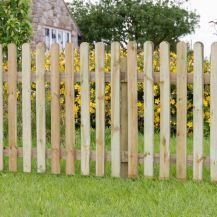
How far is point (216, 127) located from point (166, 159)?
2.01 ft

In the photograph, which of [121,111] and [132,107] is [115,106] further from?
[132,107]

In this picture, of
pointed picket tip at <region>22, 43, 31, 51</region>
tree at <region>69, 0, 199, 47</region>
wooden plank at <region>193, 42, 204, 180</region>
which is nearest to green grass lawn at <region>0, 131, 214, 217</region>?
wooden plank at <region>193, 42, 204, 180</region>

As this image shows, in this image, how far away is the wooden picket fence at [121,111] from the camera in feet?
20.2

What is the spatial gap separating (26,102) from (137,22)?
38.6 meters

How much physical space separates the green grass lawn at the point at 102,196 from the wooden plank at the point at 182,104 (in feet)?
0.85

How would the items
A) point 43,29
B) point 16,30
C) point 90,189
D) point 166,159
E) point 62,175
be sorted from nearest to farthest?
point 90,189
point 166,159
point 62,175
point 16,30
point 43,29

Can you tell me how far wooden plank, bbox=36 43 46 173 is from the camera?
682cm

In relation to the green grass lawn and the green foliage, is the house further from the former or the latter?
the green grass lawn

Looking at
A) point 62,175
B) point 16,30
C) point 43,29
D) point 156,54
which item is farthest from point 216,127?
point 43,29

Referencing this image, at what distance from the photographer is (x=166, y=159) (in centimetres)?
631

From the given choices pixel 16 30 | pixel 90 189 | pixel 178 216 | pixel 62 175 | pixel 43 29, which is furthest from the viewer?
pixel 43 29

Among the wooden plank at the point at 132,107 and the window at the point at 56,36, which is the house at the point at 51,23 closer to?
the window at the point at 56,36

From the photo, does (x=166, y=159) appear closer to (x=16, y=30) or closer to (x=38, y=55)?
(x=38, y=55)

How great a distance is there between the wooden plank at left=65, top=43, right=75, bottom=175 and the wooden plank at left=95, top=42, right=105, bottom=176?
0.95ft
